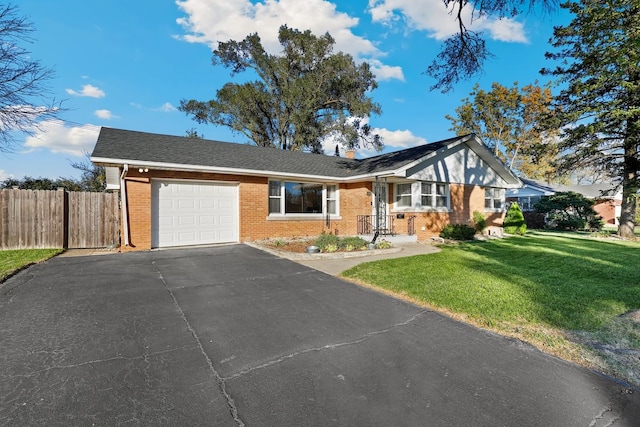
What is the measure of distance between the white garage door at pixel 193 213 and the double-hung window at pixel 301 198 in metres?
1.75

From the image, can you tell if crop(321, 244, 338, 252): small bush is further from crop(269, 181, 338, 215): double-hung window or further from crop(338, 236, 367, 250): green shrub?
crop(269, 181, 338, 215): double-hung window

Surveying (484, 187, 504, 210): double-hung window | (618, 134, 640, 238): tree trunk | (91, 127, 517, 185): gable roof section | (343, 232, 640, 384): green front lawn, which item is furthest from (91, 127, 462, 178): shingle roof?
(618, 134, 640, 238): tree trunk

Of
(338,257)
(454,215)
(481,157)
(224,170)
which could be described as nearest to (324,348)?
(338,257)

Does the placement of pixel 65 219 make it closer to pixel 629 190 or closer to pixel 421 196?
pixel 421 196

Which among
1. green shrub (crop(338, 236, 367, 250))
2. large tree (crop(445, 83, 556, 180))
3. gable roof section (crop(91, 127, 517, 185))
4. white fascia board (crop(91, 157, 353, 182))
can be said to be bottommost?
green shrub (crop(338, 236, 367, 250))

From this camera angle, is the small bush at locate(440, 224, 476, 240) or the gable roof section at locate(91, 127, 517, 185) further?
the small bush at locate(440, 224, 476, 240)

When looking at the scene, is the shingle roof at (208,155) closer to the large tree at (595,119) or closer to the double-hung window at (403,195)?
the double-hung window at (403,195)

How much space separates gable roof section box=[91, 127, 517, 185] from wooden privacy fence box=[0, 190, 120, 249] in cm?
196

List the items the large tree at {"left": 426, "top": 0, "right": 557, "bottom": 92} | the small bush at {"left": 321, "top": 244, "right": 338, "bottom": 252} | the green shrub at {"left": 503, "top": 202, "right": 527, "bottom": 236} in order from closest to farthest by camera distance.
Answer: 1. the large tree at {"left": 426, "top": 0, "right": 557, "bottom": 92}
2. the small bush at {"left": 321, "top": 244, "right": 338, "bottom": 252}
3. the green shrub at {"left": 503, "top": 202, "right": 527, "bottom": 236}

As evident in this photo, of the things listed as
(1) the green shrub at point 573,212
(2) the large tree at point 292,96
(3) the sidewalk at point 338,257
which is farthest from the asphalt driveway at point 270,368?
(2) the large tree at point 292,96

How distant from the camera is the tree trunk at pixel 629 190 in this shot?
15407 mm

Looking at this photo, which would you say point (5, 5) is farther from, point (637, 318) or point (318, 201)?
point (637, 318)

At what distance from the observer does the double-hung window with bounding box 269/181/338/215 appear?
41.7ft

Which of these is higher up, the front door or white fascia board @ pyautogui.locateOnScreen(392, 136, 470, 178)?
white fascia board @ pyautogui.locateOnScreen(392, 136, 470, 178)
